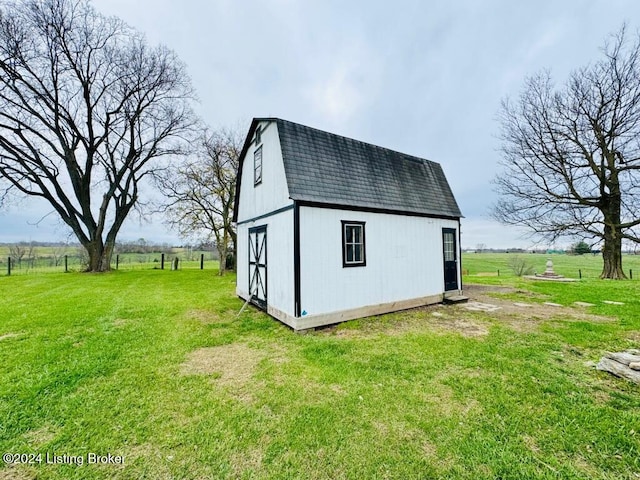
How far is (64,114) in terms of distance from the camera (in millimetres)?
15562

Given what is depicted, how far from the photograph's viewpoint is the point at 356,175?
7.16m

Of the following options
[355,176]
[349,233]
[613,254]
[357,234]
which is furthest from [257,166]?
[613,254]

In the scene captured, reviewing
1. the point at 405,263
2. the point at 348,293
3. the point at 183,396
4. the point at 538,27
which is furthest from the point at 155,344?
the point at 538,27

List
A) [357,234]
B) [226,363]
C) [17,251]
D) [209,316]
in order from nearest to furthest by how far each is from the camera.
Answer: [226,363] → [357,234] → [209,316] → [17,251]

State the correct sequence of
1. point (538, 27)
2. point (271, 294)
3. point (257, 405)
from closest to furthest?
point (257, 405)
point (271, 294)
point (538, 27)

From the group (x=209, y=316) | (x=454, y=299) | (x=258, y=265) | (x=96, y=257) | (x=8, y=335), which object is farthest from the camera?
(x=96, y=257)

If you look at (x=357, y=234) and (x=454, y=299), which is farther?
(x=454, y=299)

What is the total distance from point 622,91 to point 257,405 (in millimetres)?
18485

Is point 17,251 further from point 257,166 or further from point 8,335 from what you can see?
point 257,166

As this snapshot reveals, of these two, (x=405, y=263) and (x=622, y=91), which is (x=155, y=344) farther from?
(x=622, y=91)

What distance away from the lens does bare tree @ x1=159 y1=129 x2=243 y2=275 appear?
56.1 ft

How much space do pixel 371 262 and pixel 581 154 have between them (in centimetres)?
1392

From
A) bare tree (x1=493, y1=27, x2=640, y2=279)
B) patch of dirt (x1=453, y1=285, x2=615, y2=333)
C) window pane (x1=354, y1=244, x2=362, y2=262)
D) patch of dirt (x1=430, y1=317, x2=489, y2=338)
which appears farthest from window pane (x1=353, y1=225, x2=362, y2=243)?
bare tree (x1=493, y1=27, x2=640, y2=279)

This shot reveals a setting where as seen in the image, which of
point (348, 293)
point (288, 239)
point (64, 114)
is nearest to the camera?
point (288, 239)
